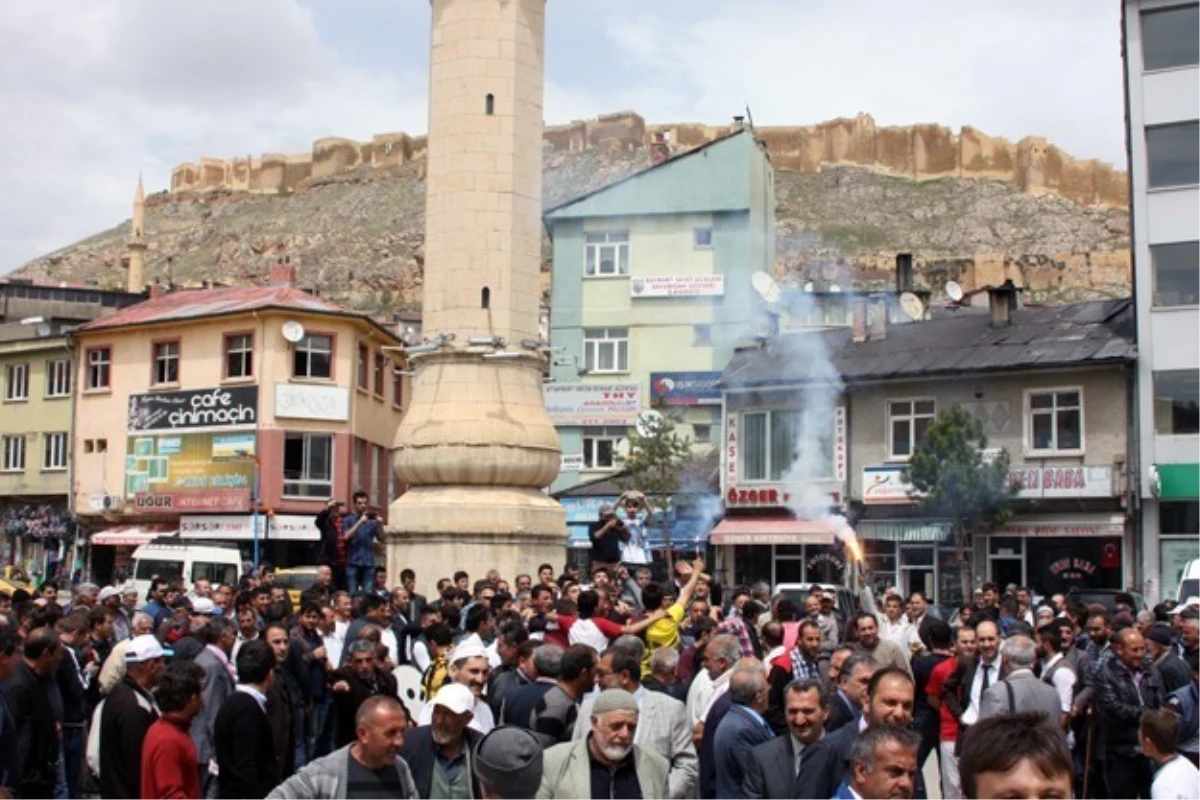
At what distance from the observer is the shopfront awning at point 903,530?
4000 centimetres

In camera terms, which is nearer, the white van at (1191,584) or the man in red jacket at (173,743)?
the man in red jacket at (173,743)

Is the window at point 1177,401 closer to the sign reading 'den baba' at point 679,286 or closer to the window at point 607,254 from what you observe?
the sign reading 'den baba' at point 679,286

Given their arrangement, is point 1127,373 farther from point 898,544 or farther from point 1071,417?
point 898,544

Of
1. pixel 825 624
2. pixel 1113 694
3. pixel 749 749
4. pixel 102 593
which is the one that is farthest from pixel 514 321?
pixel 749 749

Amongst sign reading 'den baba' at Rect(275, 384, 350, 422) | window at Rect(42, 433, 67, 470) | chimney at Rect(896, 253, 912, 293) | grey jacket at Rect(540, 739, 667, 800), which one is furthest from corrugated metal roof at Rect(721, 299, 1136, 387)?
grey jacket at Rect(540, 739, 667, 800)

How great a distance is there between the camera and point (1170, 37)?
3916 cm

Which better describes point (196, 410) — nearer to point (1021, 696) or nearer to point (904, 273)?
point (904, 273)

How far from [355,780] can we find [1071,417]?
3422cm

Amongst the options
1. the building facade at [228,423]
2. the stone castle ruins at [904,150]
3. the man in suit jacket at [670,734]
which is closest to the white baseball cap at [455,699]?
the man in suit jacket at [670,734]

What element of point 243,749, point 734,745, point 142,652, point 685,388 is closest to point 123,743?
point 142,652

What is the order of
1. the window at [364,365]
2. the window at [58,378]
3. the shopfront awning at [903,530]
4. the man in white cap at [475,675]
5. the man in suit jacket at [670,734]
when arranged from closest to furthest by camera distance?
the man in suit jacket at [670,734], the man in white cap at [475,675], the shopfront awning at [903,530], the window at [364,365], the window at [58,378]

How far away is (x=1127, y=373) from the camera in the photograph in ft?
125

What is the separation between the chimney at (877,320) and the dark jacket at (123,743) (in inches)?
1440

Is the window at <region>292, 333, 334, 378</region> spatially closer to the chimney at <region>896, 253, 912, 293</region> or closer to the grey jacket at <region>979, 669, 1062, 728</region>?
the chimney at <region>896, 253, 912, 293</region>
